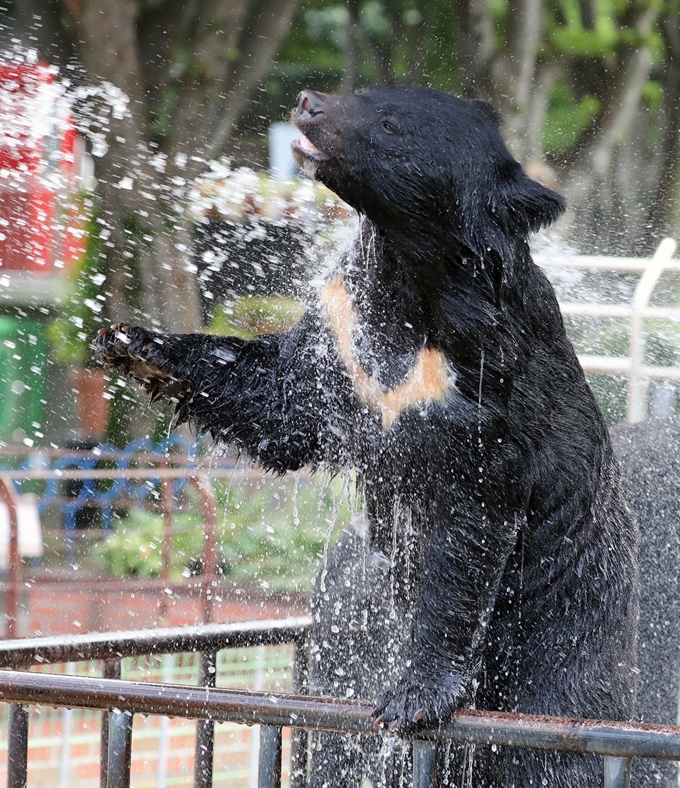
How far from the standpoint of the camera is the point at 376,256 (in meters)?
2.19

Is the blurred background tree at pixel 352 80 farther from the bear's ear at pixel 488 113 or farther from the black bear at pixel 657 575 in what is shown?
the bear's ear at pixel 488 113

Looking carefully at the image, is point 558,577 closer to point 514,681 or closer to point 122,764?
point 514,681

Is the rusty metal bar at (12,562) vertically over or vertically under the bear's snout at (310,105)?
under

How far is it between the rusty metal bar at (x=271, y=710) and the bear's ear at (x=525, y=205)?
874 millimetres

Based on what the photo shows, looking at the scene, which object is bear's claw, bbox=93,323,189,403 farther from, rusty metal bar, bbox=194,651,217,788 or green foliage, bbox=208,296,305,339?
green foliage, bbox=208,296,305,339

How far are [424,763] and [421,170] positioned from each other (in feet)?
3.42

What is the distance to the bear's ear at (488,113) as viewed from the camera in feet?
7.18

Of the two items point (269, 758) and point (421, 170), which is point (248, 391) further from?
point (269, 758)

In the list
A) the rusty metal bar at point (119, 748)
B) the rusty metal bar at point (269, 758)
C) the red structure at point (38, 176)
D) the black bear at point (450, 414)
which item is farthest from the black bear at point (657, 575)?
the red structure at point (38, 176)

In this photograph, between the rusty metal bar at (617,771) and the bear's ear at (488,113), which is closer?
the rusty metal bar at (617,771)

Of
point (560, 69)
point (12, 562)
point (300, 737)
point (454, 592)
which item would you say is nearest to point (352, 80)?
point (560, 69)

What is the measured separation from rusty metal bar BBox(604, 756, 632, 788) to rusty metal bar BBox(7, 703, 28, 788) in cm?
115

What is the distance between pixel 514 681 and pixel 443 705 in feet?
1.30

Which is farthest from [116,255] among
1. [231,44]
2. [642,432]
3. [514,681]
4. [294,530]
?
[514,681]
